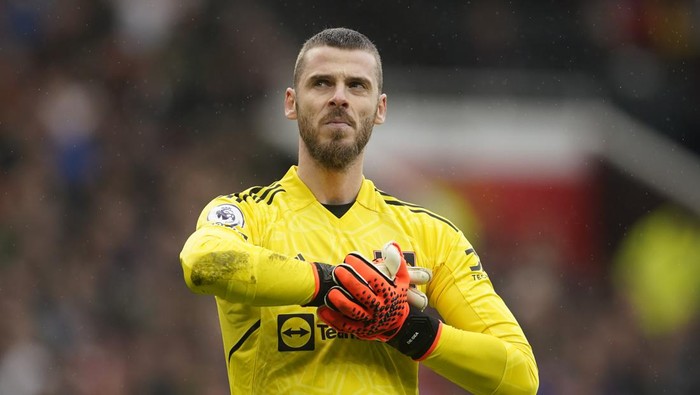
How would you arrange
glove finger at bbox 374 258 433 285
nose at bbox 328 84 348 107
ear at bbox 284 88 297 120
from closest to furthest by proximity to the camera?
glove finger at bbox 374 258 433 285, nose at bbox 328 84 348 107, ear at bbox 284 88 297 120

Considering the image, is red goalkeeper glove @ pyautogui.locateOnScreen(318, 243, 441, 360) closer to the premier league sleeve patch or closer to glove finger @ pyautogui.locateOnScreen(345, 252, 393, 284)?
glove finger @ pyautogui.locateOnScreen(345, 252, 393, 284)

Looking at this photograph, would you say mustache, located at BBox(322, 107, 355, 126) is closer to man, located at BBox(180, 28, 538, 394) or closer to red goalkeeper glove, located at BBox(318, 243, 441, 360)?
man, located at BBox(180, 28, 538, 394)

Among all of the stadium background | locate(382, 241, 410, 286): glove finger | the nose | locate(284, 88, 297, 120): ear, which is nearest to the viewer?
locate(382, 241, 410, 286): glove finger

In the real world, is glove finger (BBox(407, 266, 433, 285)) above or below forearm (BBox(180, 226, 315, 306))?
above

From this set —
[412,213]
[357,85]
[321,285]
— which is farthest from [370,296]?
[357,85]

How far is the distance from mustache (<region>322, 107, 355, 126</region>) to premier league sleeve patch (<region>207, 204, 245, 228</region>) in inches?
19.8

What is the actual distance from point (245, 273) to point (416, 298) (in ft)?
2.14

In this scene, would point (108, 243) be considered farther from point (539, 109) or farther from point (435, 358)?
point (435, 358)

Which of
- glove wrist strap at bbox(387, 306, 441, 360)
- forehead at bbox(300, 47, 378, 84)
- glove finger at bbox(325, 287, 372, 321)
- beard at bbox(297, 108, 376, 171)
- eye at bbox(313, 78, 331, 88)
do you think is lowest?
glove wrist strap at bbox(387, 306, 441, 360)

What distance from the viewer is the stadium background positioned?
11438mm

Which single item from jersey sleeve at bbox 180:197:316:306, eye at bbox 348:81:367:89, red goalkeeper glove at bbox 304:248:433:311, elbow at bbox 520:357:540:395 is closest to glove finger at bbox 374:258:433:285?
red goalkeeper glove at bbox 304:248:433:311

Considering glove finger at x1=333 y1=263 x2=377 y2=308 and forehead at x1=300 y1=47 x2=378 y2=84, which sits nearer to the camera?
glove finger at x1=333 y1=263 x2=377 y2=308

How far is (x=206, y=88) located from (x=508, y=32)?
4.11 m

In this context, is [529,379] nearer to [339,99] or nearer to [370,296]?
[370,296]
